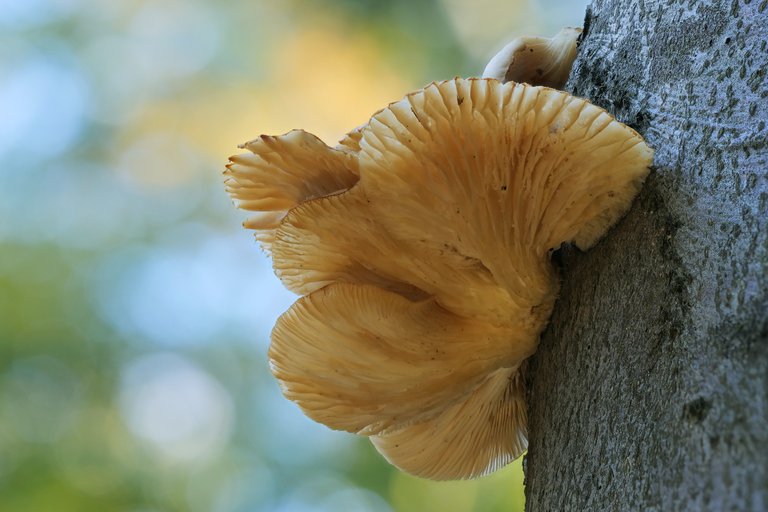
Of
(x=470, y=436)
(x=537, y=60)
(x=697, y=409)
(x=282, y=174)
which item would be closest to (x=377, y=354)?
(x=282, y=174)

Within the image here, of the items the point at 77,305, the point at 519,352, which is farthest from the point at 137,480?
the point at 519,352

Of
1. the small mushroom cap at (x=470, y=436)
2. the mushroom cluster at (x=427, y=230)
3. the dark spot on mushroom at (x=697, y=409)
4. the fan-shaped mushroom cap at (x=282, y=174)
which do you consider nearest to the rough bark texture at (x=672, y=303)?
the dark spot on mushroom at (x=697, y=409)

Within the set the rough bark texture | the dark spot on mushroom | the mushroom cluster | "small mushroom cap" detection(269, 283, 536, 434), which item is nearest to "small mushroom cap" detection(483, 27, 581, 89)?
the rough bark texture

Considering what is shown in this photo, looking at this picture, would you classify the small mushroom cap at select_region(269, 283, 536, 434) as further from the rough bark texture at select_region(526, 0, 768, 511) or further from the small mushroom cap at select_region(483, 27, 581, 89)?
the small mushroom cap at select_region(483, 27, 581, 89)

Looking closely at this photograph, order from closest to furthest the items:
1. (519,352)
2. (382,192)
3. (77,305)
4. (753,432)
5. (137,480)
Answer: (753,432) < (382,192) < (519,352) < (137,480) < (77,305)

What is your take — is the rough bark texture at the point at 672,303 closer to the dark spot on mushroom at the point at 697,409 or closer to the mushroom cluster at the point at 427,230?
the dark spot on mushroom at the point at 697,409

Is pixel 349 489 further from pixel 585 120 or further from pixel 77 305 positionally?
pixel 585 120

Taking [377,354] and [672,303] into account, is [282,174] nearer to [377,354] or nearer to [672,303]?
[377,354]
